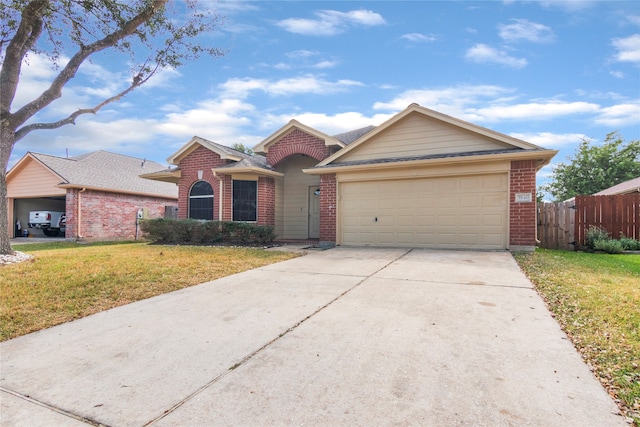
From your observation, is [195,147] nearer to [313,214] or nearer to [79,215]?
[313,214]

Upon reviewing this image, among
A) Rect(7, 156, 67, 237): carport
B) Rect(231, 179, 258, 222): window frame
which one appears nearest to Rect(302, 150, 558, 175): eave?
Rect(231, 179, 258, 222): window frame

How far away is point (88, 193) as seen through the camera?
1738 cm

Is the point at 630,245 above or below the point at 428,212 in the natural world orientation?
below

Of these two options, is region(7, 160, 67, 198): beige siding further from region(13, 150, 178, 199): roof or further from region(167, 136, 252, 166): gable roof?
region(167, 136, 252, 166): gable roof

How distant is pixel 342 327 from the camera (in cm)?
347

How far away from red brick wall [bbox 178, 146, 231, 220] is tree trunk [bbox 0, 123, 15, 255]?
19.8 ft

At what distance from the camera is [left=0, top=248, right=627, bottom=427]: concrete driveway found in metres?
2.05

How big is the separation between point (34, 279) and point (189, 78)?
1029cm

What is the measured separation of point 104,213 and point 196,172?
765 cm

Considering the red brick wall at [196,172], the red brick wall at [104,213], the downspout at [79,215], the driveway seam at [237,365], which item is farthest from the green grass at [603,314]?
the red brick wall at [104,213]

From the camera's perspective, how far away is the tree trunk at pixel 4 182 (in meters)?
8.38

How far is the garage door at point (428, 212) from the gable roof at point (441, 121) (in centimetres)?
99

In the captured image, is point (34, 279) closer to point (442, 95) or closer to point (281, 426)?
point (281, 426)

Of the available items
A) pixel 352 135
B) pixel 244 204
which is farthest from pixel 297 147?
pixel 244 204
